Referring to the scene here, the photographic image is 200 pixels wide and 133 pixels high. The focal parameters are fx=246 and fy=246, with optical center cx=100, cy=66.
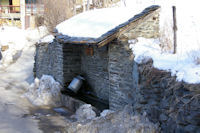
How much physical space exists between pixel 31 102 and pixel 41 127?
2.94 m

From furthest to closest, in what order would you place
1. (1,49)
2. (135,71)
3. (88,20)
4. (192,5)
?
1. (1,49)
2. (192,5)
3. (88,20)
4. (135,71)

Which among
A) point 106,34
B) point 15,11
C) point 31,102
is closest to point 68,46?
point 31,102

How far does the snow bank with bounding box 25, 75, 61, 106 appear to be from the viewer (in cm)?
896

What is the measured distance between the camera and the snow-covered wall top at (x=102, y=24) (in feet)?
19.7

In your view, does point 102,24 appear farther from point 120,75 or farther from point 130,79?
point 130,79

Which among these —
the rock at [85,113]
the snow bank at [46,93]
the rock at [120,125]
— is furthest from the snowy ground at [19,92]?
the rock at [120,125]

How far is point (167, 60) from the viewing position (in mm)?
4465

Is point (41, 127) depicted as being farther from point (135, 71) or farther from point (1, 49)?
point (1, 49)

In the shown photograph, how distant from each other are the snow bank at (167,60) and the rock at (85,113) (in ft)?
7.52

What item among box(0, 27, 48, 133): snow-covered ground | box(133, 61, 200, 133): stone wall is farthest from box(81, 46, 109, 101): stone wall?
box(133, 61, 200, 133): stone wall

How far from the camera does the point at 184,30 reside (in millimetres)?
7457

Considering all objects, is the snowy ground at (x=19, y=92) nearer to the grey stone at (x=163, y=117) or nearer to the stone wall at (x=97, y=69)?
the stone wall at (x=97, y=69)

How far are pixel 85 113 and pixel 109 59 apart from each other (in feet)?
5.57

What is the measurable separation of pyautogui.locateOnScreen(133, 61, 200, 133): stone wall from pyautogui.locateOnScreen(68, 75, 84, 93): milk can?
3.79m
